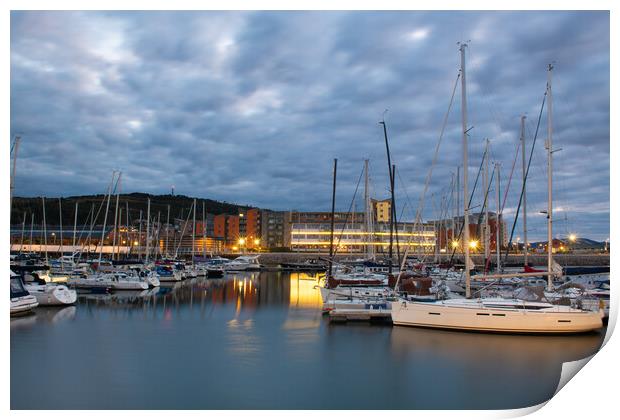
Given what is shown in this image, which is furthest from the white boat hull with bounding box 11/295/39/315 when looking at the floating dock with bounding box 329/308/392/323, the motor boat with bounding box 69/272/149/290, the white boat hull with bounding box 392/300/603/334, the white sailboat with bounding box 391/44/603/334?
the white boat hull with bounding box 392/300/603/334

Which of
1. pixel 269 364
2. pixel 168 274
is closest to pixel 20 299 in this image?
pixel 269 364

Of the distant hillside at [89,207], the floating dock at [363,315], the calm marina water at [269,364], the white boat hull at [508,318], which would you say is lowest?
the calm marina water at [269,364]

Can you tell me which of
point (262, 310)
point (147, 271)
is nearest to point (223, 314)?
point (262, 310)

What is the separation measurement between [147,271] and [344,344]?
2346 centimetres

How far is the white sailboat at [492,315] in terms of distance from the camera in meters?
14.4

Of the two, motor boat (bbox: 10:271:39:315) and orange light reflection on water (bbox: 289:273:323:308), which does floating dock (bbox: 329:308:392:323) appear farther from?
motor boat (bbox: 10:271:39:315)

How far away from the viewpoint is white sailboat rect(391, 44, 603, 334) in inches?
566

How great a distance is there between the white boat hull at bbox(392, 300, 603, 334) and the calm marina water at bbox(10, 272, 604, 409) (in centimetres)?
32

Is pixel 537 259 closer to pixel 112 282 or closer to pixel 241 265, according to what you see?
pixel 241 265

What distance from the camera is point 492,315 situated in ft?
47.9

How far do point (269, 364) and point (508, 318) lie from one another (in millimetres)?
7341

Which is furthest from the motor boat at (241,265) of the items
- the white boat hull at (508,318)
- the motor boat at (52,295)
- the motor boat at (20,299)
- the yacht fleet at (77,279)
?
the white boat hull at (508,318)

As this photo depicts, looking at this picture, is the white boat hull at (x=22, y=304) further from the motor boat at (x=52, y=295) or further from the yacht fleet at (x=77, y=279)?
A: the motor boat at (x=52, y=295)
